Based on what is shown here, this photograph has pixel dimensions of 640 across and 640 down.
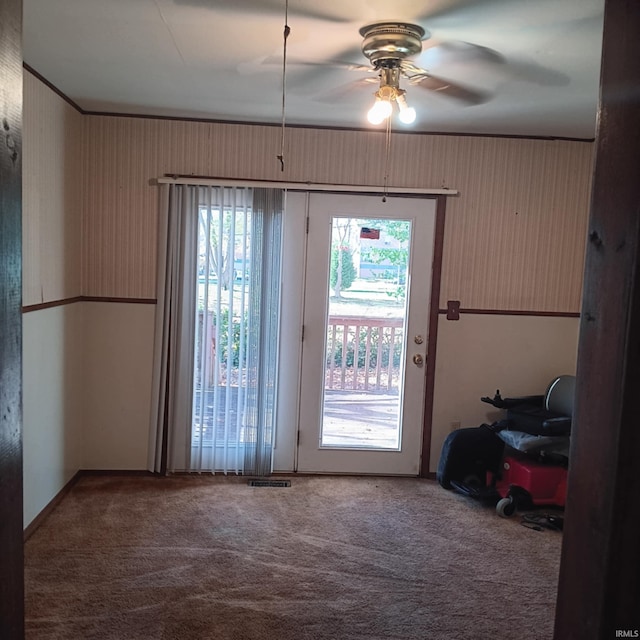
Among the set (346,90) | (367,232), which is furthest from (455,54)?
(367,232)

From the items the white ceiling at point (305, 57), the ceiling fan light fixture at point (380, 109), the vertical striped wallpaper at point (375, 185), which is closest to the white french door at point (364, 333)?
the vertical striped wallpaper at point (375, 185)

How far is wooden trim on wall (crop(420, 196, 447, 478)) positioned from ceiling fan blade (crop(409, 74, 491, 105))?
901 mm

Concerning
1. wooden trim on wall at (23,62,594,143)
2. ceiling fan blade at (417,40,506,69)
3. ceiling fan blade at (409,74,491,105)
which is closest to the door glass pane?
wooden trim on wall at (23,62,594,143)

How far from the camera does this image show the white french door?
396 centimetres

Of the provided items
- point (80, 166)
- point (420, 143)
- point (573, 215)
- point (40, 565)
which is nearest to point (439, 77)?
point (420, 143)

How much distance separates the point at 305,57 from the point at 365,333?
200 centimetres

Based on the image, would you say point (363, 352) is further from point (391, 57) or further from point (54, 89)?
point (54, 89)

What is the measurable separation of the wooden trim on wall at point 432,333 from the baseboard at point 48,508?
2380mm

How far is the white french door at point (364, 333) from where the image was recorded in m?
3.96

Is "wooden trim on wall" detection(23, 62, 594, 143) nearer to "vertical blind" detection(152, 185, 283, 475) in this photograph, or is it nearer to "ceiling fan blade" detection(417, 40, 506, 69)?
"vertical blind" detection(152, 185, 283, 475)

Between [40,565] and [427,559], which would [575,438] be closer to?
[427,559]

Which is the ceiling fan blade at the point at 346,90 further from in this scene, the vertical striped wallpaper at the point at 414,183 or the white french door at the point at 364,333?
the white french door at the point at 364,333

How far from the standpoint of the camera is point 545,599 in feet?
8.79

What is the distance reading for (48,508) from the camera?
3.33m
